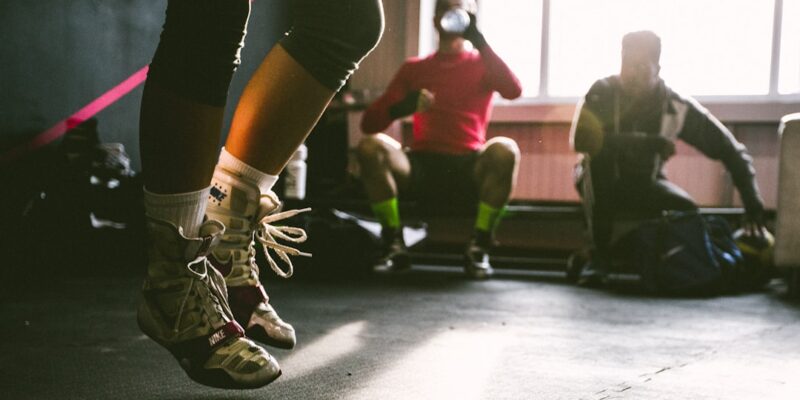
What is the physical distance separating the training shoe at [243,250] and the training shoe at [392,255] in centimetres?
174

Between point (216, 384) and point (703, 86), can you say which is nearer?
point (216, 384)

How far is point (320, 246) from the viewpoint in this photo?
2.48 m

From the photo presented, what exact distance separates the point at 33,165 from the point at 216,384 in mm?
2164

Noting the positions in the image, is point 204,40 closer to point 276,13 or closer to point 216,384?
point 216,384

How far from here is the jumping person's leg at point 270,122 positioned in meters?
0.92

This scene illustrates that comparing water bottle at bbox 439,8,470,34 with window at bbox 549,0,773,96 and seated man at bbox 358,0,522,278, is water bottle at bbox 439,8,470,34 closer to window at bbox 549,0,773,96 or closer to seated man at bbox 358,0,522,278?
seated man at bbox 358,0,522,278

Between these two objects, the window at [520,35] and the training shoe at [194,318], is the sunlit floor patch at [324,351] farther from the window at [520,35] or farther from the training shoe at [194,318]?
the window at [520,35]

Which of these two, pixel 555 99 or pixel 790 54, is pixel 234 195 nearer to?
pixel 555 99

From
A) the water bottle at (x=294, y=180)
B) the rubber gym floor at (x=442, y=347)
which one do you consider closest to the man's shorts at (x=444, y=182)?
the water bottle at (x=294, y=180)

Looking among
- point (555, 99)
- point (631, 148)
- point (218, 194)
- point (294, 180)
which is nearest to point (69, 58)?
point (294, 180)

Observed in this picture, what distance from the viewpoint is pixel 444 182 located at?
294 centimetres

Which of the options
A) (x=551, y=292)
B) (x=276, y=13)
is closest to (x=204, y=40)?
(x=551, y=292)

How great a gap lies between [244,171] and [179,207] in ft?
0.43

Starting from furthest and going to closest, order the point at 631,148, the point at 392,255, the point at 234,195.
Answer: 1. the point at 392,255
2. the point at 631,148
3. the point at 234,195
